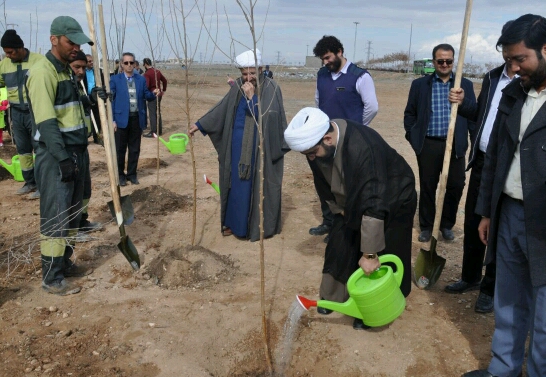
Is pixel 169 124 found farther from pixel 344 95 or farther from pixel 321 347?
pixel 321 347

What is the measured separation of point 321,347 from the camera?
321cm

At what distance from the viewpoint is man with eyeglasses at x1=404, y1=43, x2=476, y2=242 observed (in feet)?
14.9

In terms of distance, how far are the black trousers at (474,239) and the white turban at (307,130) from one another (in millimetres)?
1549

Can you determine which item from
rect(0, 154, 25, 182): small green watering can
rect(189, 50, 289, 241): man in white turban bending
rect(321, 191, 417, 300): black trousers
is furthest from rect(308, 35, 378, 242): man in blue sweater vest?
rect(0, 154, 25, 182): small green watering can

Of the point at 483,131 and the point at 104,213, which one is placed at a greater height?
the point at 483,131

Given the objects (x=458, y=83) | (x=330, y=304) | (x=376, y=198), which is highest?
(x=458, y=83)

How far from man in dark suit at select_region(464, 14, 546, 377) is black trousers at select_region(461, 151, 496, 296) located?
834 millimetres

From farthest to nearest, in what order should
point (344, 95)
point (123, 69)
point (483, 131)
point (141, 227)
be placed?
point (123, 69)
point (141, 227)
point (344, 95)
point (483, 131)

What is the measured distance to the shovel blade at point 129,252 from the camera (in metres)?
4.10

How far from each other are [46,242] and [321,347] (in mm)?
2177

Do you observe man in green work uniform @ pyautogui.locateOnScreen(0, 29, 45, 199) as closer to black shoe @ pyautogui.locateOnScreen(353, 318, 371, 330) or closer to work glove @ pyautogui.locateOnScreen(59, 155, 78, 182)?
work glove @ pyautogui.locateOnScreen(59, 155, 78, 182)

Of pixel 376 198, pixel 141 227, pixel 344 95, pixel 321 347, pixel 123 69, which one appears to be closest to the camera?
pixel 376 198

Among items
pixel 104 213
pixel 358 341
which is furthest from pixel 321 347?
pixel 104 213

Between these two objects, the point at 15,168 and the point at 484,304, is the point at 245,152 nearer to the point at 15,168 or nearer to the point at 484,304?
the point at 484,304
